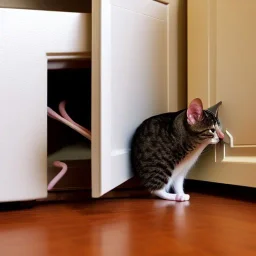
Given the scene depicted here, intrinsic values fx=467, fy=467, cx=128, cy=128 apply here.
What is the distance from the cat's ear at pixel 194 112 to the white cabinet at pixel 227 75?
7 centimetres

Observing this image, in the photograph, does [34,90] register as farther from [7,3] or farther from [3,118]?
[7,3]

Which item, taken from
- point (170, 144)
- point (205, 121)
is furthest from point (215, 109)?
point (170, 144)

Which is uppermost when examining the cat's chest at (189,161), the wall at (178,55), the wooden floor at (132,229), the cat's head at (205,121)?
the wall at (178,55)

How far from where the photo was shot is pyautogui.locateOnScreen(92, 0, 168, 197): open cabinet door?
3.34 ft

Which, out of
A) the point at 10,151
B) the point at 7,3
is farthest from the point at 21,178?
the point at 7,3

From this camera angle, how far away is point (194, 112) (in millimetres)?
1264

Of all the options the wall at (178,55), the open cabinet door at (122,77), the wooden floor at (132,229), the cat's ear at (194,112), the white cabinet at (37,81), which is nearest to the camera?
the wooden floor at (132,229)

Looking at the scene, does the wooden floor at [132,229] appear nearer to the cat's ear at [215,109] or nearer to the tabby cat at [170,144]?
the tabby cat at [170,144]

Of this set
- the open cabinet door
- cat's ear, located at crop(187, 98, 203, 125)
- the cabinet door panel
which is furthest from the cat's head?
the cabinet door panel

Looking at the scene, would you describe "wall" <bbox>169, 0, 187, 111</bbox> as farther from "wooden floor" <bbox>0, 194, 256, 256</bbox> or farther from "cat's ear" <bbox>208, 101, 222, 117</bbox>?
"wooden floor" <bbox>0, 194, 256, 256</bbox>

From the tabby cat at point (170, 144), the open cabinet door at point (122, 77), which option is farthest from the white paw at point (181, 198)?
the open cabinet door at point (122, 77)

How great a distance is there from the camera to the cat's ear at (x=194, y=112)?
125 cm

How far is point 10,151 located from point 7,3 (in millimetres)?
685

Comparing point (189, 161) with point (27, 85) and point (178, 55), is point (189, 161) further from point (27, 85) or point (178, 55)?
point (27, 85)
